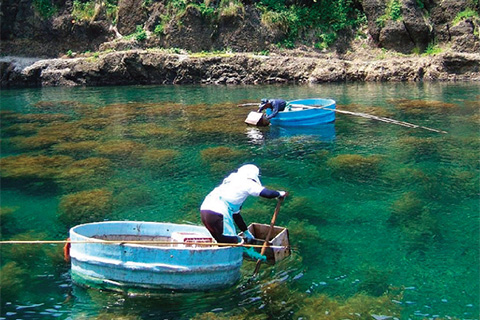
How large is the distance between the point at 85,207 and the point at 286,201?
538 centimetres

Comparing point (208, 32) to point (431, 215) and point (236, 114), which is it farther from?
point (431, 215)

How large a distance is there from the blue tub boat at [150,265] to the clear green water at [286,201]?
0.24 m

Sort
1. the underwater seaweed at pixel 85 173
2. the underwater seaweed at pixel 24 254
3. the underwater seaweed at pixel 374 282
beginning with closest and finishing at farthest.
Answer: the underwater seaweed at pixel 374 282 → the underwater seaweed at pixel 24 254 → the underwater seaweed at pixel 85 173

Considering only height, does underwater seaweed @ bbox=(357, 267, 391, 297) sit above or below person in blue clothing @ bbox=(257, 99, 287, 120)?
below

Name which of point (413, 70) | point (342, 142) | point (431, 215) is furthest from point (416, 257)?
point (413, 70)

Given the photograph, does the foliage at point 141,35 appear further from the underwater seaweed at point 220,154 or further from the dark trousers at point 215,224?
the dark trousers at point 215,224

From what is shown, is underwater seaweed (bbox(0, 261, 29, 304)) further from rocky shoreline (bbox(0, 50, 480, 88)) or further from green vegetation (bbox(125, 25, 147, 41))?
green vegetation (bbox(125, 25, 147, 41))

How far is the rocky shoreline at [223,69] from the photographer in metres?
38.7

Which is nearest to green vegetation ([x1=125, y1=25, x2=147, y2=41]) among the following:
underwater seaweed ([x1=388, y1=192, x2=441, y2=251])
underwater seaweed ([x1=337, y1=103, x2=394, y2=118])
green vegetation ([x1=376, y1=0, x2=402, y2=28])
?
green vegetation ([x1=376, y1=0, x2=402, y2=28])

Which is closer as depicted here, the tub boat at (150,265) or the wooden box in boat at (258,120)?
the tub boat at (150,265)

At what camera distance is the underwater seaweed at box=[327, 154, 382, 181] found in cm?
1597

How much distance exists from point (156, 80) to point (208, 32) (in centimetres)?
626

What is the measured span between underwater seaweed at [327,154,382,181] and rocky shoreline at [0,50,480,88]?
2177cm

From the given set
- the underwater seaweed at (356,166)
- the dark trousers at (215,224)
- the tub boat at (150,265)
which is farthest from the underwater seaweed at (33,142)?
the dark trousers at (215,224)
